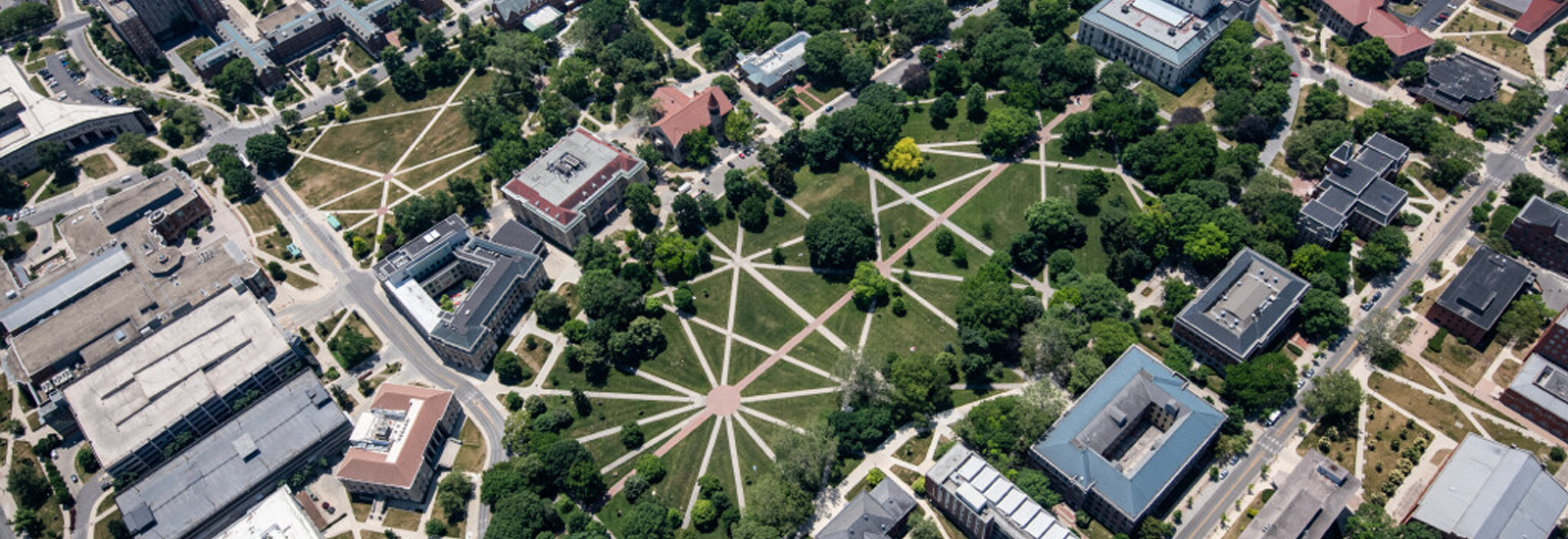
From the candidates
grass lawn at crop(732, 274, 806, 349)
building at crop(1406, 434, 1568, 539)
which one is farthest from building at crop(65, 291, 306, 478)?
building at crop(1406, 434, 1568, 539)

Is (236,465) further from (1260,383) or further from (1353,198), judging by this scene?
(1353,198)

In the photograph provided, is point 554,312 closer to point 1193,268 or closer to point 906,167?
point 906,167

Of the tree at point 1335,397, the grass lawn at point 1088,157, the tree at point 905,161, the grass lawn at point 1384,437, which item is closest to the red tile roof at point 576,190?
the tree at point 905,161

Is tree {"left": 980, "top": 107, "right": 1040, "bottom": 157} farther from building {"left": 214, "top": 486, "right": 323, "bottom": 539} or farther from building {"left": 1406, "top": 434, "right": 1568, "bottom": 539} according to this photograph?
building {"left": 214, "top": 486, "right": 323, "bottom": 539}

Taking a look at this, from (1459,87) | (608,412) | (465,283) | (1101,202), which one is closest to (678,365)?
(608,412)

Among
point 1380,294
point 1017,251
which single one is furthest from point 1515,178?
point 1017,251

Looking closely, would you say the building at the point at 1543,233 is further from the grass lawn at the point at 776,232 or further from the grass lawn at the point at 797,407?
the grass lawn at the point at 776,232
